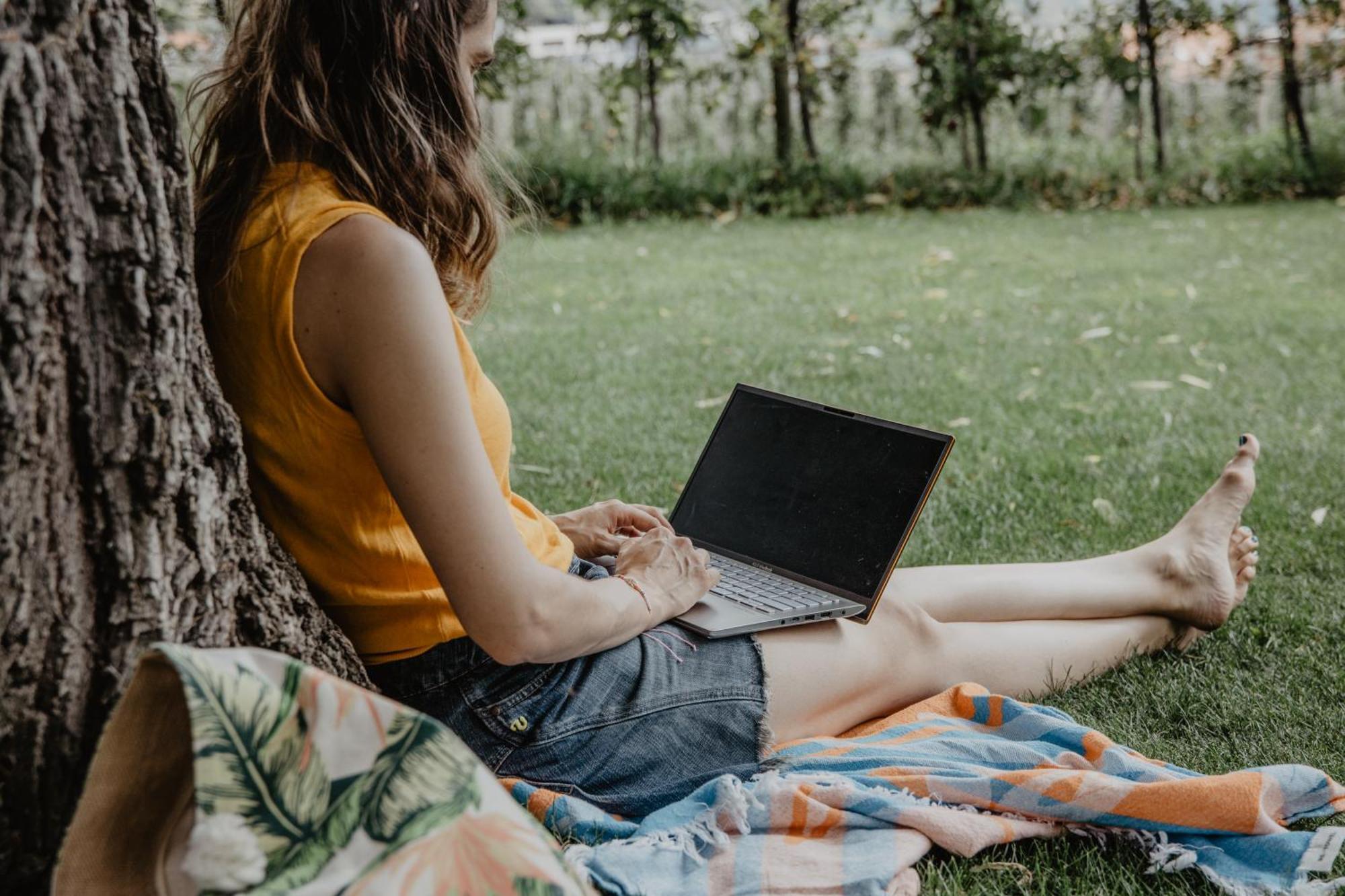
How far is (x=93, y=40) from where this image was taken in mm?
1413

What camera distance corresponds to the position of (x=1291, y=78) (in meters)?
11.6

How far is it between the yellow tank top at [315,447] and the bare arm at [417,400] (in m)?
0.04

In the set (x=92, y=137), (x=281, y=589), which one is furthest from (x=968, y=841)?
(x=92, y=137)

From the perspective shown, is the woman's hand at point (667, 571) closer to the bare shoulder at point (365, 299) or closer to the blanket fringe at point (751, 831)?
the blanket fringe at point (751, 831)

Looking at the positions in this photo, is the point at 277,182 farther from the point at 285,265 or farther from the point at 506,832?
the point at 506,832

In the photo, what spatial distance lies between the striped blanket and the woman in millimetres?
92

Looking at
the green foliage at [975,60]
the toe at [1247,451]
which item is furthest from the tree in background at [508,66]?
the toe at [1247,451]

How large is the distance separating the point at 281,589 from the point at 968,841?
1.12m

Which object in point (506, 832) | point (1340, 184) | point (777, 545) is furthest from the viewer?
point (1340, 184)

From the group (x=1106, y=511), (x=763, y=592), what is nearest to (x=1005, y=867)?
(x=763, y=592)

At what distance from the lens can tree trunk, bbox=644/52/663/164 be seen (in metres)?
12.4

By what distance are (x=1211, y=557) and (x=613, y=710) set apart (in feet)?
5.17

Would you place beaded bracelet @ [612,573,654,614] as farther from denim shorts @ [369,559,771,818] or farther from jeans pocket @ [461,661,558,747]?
jeans pocket @ [461,661,558,747]

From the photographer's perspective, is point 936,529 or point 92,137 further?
point 936,529
